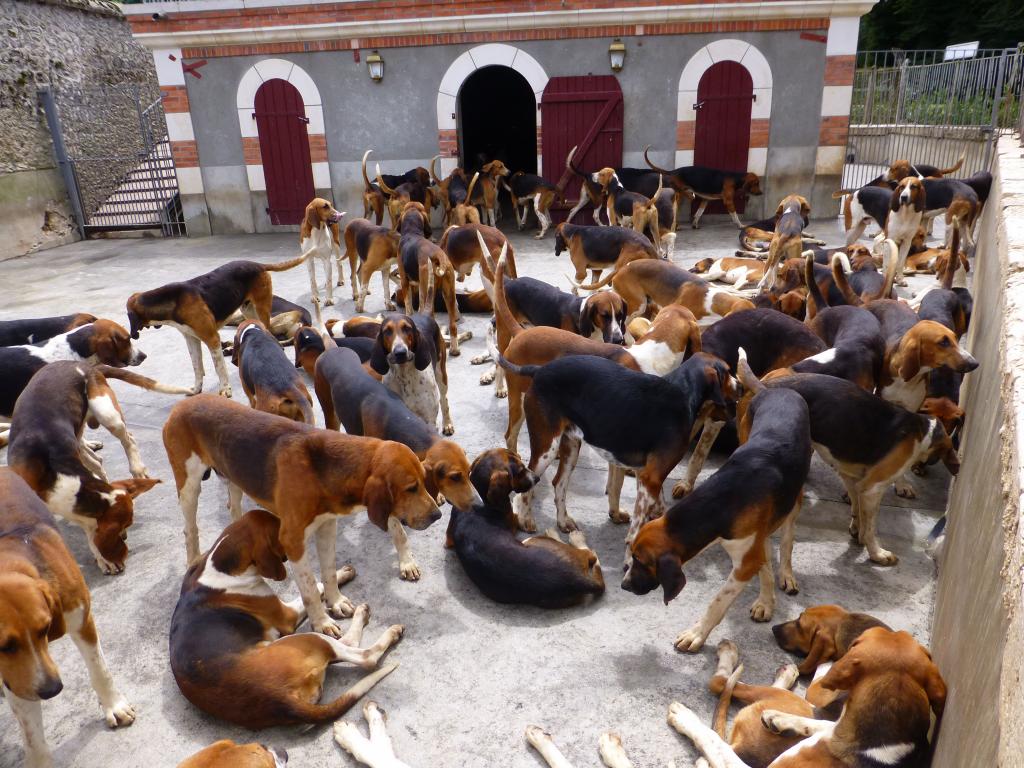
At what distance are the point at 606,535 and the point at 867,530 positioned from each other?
1339mm

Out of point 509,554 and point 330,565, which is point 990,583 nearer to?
point 509,554

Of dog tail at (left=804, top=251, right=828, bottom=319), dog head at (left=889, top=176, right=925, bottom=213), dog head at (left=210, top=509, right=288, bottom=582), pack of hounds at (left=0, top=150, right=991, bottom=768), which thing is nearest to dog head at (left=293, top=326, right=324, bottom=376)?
pack of hounds at (left=0, top=150, right=991, bottom=768)

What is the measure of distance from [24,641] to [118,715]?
2.72 feet

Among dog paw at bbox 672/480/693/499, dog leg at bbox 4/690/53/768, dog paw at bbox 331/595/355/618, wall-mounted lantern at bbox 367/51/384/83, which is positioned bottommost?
dog paw at bbox 331/595/355/618

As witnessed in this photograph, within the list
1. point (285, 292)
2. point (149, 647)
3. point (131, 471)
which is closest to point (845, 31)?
point (285, 292)

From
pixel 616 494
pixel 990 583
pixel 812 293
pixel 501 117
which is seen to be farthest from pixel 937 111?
pixel 990 583

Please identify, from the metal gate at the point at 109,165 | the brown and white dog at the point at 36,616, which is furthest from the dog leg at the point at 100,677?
the metal gate at the point at 109,165

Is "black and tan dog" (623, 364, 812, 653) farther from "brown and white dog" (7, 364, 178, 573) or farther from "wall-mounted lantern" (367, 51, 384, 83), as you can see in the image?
"wall-mounted lantern" (367, 51, 384, 83)

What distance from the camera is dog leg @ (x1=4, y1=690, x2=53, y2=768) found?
257cm

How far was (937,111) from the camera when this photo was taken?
16312 mm

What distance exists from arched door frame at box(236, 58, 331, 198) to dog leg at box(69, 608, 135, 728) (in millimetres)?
11556

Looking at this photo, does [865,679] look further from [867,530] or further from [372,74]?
[372,74]

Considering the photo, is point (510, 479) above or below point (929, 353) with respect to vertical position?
below

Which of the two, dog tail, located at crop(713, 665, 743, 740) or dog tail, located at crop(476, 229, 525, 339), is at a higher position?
dog tail, located at crop(476, 229, 525, 339)
